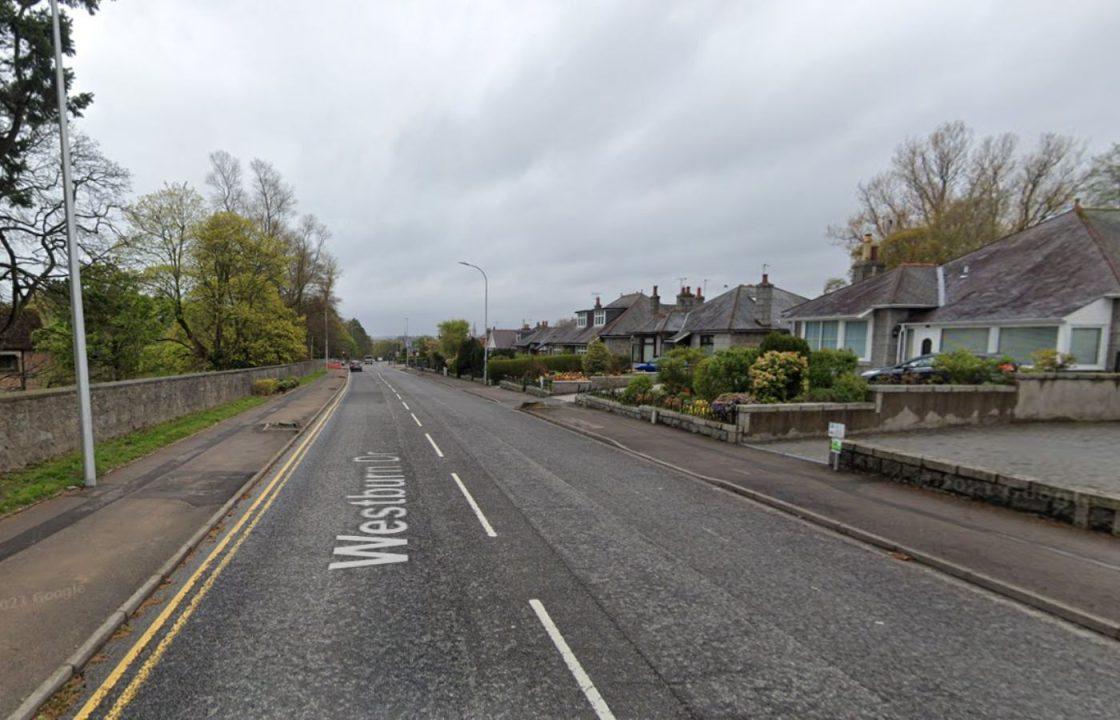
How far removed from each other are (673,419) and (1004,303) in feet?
54.1

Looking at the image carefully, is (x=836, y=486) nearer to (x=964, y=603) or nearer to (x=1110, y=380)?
(x=964, y=603)

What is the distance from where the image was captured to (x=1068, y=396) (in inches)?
599

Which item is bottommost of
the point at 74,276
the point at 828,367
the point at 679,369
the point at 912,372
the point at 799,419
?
the point at 799,419

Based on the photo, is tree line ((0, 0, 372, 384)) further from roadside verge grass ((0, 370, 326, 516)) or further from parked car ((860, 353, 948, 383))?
parked car ((860, 353, 948, 383))

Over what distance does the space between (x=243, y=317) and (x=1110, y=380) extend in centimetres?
4438

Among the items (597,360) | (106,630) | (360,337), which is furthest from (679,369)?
(360,337)

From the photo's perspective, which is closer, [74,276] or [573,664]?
[573,664]

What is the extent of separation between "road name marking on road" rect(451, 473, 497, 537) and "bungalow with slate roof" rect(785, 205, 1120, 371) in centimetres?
2268

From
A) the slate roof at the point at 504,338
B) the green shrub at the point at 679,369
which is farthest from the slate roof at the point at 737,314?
the slate roof at the point at 504,338

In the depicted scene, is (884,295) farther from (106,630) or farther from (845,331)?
(106,630)

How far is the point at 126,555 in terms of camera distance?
636 centimetres

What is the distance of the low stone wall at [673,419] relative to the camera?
14.8 m

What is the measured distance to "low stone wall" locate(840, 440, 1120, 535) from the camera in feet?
23.8

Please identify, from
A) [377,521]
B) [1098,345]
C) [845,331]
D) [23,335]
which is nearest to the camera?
[377,521]
